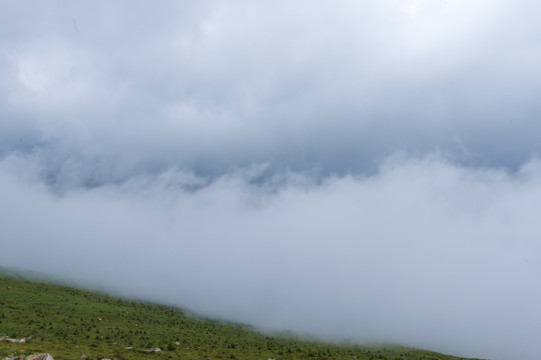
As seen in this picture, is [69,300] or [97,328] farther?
[69,300]

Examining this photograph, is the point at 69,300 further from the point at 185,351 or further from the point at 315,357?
the point at 315,357

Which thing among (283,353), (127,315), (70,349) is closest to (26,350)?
(70,349)

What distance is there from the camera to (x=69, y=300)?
3450 inches

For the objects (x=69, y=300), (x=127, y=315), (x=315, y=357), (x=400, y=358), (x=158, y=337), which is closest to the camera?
(x=315, y=357)

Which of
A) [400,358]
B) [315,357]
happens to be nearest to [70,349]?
[315,357]

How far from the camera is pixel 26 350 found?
31.5 metres

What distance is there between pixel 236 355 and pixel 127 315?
51.7 meters

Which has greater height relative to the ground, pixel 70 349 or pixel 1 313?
pixel 70 349

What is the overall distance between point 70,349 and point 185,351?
1473 centimetres

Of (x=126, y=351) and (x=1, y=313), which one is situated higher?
(x=126, y=351)

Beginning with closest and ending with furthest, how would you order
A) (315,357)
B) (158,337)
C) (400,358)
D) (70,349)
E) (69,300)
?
(70,349) → (315,357) → (158,337) → (400,358) → (69,300)

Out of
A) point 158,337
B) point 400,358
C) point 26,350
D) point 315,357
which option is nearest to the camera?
point 26,350

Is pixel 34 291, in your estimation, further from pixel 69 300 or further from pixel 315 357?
pixel 315 357

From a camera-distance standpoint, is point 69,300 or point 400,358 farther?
point 69,300
